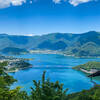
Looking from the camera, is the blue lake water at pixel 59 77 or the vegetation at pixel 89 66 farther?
the vegetation at pixel 89 66

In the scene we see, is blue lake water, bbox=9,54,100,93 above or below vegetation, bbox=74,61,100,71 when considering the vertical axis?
below

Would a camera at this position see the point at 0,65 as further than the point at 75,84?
No

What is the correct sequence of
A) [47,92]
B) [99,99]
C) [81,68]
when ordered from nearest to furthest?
[99,99] < [47,92] < [81,68]

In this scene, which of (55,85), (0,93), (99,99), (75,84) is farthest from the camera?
(75,84)

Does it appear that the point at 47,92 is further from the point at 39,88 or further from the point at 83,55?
the point at 83,55

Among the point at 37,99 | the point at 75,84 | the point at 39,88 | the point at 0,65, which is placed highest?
the point at 0,65

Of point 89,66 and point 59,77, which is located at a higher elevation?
point 89,66

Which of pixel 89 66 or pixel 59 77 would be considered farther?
pixel 89 66

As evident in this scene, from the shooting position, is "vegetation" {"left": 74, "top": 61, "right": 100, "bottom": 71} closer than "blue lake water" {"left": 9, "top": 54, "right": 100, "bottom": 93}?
No

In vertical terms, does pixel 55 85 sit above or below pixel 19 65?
above

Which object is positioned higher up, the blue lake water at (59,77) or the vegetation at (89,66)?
the vegetation at (89,66)

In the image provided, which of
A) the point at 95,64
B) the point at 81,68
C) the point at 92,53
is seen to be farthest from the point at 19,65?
the point at 92,53
